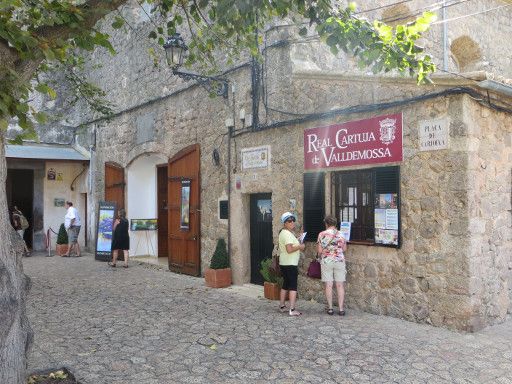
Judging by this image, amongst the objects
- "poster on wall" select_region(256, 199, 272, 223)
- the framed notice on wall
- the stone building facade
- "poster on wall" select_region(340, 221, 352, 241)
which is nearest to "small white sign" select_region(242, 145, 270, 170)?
the stone building facade

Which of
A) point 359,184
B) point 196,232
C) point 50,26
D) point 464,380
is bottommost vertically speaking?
point 464,380

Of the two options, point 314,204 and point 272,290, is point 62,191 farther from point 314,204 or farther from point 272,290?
point 314,204

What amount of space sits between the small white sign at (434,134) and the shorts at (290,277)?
7.60ft

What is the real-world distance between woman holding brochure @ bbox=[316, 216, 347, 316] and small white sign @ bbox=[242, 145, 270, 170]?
206 cm

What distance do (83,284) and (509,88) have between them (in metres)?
7.77

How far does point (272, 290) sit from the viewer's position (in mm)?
7457

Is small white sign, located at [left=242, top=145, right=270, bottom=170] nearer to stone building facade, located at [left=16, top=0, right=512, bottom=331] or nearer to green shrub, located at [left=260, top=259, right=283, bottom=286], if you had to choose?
stone building facade, located at [left=16, top=0, right=512, bottom=331]

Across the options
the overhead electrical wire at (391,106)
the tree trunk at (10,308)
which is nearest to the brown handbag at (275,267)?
the overhead electrical wire at (391,106)

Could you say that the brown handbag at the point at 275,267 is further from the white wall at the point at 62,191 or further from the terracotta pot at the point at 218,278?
the white wall at the point at 62,191

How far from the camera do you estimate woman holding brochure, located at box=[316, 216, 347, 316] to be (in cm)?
646

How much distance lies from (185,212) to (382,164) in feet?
16.5

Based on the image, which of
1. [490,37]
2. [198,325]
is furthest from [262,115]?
[490,37]

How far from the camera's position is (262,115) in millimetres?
8359

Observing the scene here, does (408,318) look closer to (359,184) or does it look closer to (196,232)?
(359,184)
